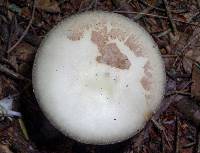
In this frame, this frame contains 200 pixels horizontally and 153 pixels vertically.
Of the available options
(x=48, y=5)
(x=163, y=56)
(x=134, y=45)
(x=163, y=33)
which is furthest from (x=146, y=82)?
(x=48, y=5)

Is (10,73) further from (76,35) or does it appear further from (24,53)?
(76,35)

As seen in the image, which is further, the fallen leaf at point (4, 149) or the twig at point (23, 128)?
the twig at point (23, 128)

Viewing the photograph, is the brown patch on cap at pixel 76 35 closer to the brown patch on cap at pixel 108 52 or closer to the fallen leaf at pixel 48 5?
the brown patch on cap at pixel 108 52

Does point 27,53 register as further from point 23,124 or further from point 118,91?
point 118,91

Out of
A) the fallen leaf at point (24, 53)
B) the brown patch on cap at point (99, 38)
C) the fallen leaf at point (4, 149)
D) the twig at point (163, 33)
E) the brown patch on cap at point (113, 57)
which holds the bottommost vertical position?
the fallen leaf at point (4, 149)

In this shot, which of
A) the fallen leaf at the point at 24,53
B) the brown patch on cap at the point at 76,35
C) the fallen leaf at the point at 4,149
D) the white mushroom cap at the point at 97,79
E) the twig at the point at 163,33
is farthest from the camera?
the twig at the point at 163,33

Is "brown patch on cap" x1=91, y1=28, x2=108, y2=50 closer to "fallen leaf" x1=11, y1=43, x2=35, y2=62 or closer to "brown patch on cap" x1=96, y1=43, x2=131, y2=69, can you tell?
"brown patch on cap" x1=96, y1=43, x2=131, y2=69

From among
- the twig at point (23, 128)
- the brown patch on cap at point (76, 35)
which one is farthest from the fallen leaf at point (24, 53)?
the brown patch on cap at point (76, 35)

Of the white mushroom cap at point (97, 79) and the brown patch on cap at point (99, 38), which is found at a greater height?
the brown patch on cap at point (99, 38)

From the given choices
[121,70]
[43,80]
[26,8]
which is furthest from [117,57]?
[26,8]

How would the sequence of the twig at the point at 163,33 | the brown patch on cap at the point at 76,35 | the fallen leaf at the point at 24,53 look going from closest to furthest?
1. the brown patch on cap at the point at 76,35
2. the fallen leaf at the point at 24,53
3. the twig at the point at 163,33
